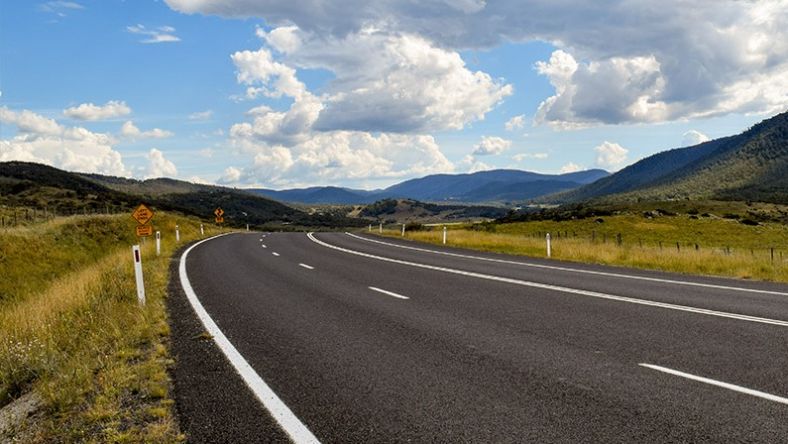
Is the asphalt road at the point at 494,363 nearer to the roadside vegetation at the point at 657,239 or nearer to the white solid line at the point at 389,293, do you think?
the white solid line at the point at 389,293

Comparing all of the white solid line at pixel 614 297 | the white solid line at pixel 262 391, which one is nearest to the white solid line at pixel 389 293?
the white solid line at pixel 614 297

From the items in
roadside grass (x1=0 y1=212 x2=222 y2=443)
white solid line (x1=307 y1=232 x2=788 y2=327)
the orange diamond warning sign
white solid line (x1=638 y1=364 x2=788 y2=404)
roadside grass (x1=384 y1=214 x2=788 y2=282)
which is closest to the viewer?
roadside grass (x1=0 y1=212 x2=222 y2=443)

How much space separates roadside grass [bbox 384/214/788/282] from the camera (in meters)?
18.9

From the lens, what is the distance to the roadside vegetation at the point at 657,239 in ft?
63.4

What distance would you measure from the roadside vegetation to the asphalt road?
6.23 meters

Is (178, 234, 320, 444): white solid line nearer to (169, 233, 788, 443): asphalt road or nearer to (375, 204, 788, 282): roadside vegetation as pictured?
(169, 233, 788, 443): asphalt road

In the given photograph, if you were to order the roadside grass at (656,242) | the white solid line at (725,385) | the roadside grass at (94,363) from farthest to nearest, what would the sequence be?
the roadside grass at (656,242) < the white solid line at (725,385) < the roadside grass at (94,363)

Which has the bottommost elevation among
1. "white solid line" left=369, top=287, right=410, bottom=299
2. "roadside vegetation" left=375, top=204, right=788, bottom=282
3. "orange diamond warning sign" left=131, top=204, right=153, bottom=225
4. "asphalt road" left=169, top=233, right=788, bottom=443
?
"roadside vegetation" left=375, top=204, right=788, bottom=282

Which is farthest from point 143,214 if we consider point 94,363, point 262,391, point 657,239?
point 657,239

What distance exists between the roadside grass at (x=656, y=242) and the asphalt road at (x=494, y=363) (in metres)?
6.20

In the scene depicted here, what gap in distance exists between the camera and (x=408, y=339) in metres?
7.98

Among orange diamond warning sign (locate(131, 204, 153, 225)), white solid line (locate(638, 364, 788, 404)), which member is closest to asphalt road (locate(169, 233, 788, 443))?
white solid line (locate(638, 364, 788, 404))

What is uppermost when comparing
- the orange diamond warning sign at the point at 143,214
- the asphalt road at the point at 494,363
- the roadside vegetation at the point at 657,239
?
the orange diamond warning sign at the point at 143,214

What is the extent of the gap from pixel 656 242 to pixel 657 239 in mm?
1937
